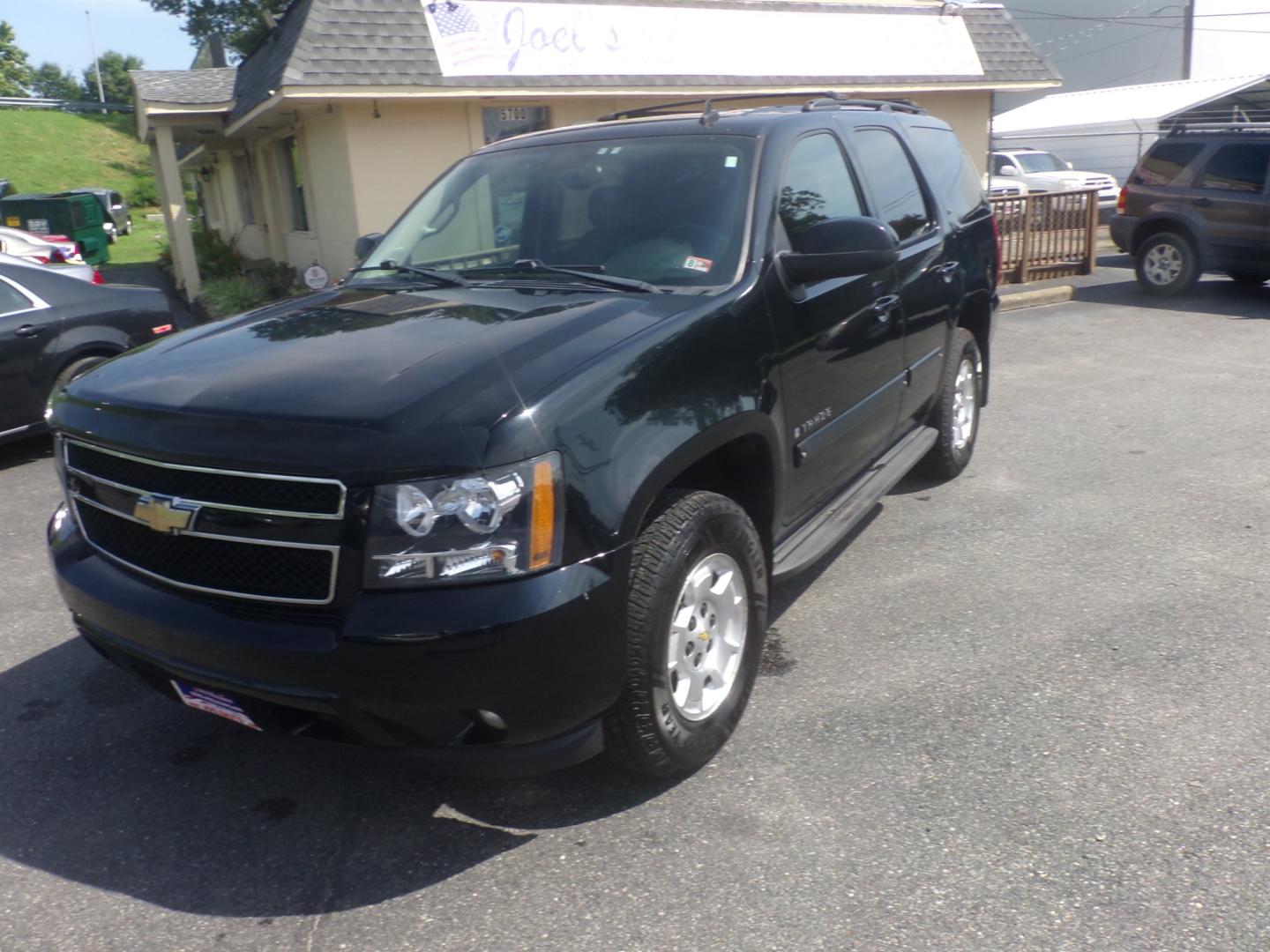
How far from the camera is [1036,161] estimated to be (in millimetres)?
23844

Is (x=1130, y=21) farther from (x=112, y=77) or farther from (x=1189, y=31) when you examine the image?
(x=112, y=77)

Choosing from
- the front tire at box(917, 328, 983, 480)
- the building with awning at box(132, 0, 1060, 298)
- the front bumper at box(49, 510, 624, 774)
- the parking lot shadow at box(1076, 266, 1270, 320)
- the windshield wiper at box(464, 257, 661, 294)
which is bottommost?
the parking lot shadow at box(1076, 266, 1270, 320)

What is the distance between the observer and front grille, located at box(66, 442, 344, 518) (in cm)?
271

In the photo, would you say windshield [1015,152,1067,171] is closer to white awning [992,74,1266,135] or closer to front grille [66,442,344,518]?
white awning [992,74,1266,135]

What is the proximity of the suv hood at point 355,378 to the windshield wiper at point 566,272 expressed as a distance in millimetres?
83

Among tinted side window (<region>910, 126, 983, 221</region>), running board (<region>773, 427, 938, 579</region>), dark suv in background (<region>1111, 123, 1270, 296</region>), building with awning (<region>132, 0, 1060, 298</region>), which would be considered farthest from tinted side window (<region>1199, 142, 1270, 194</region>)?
running board (<region>773, 427, 938, 579</region>)

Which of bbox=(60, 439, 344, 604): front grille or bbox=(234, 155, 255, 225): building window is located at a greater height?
bbox=(234, 155, 255, 225): building window

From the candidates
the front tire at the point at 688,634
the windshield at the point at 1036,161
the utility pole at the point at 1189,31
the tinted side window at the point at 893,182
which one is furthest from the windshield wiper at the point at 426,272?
the utility pole at the point at 1189,31

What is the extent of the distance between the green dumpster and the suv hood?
23707 mm

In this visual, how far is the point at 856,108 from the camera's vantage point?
16.9 feet

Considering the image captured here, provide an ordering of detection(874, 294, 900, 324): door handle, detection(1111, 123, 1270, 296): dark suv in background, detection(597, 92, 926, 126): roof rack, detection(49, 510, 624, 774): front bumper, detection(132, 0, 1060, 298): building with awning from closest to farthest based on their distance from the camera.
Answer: detection(49, 510, 624, 774): front bumper → detection(597, 92, 926, 126): roof rack → detection(874, 294, 900, 324): door handle → detection(132, 0, 1060, 298): building with awning → detection(1111, 123, 1270, 296): dark suv in background

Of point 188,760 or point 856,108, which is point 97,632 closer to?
point 188,760

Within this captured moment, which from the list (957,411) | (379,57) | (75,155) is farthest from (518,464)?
(75,155)

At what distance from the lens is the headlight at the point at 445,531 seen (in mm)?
2664
